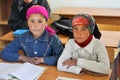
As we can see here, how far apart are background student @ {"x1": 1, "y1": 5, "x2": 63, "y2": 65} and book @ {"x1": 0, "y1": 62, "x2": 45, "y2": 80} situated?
0.44 feet

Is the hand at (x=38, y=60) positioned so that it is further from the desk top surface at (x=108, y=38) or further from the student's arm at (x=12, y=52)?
the desk top surface at (x=108, y=38)

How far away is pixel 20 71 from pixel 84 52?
45 centimetres

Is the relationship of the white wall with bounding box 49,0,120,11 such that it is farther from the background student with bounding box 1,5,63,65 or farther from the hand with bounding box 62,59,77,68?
the hand with bounding box 62,59,77,68

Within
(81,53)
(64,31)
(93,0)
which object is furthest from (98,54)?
(93,0)

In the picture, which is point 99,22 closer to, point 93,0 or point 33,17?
point 93,0

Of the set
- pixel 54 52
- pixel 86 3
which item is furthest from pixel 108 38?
pixel 86 3

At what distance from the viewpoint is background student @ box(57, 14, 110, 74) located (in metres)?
1.50

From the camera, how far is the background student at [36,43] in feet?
5.66

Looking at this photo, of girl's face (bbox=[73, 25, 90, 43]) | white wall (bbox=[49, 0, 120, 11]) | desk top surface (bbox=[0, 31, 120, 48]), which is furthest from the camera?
white wall (bbox=[49, 0, 120, 11])

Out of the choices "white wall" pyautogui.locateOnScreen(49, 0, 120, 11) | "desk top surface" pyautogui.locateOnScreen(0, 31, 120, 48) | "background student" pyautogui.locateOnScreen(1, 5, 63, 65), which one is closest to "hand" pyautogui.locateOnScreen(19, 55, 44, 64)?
"background student" pyautogui.locateOnScreen(1, 5, 63, 65)

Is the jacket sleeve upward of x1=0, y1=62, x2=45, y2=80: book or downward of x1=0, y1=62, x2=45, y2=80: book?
upward

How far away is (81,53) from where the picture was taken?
1.61 meters

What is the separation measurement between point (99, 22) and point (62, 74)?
188 cm

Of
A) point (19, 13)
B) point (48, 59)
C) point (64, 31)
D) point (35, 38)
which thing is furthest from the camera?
point (19, 13)
